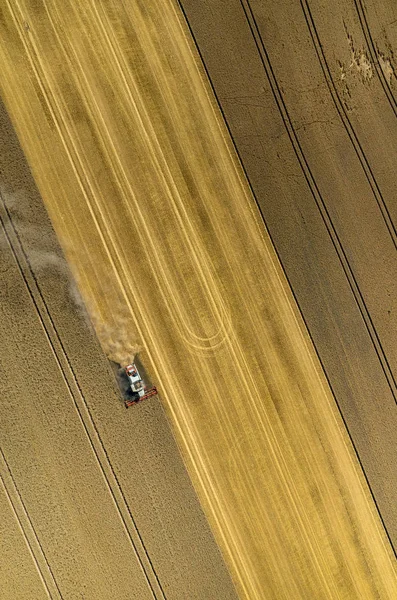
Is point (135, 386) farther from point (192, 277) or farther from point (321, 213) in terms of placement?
point (321, 213)

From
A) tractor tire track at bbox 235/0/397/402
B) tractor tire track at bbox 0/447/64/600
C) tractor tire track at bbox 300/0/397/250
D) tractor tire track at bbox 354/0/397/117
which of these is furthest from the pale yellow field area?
tractor tire track at bbox 354/0/397/117

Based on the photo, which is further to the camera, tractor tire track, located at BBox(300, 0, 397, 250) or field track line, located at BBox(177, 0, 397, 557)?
tractor tire track, located at BBox(300, 0, 397, 250)

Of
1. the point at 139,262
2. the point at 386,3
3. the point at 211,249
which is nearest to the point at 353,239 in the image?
the point at 211,249

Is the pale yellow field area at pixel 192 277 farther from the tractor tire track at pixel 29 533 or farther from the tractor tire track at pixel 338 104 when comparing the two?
the tractor tire track at pixel 29 533

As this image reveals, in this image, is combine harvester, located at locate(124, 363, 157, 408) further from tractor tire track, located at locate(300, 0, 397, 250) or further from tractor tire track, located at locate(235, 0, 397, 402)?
tractor tire track, located at locate(300, 0, 397, 250)

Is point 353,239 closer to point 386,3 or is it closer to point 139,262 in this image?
point 139,262

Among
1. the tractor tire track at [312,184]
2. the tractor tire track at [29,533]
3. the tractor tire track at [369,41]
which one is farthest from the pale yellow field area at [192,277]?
the tractor tire track at [369,41]

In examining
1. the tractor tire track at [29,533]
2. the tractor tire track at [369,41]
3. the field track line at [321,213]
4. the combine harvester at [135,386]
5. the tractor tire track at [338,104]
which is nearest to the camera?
the tractor tire track at [29,533]
